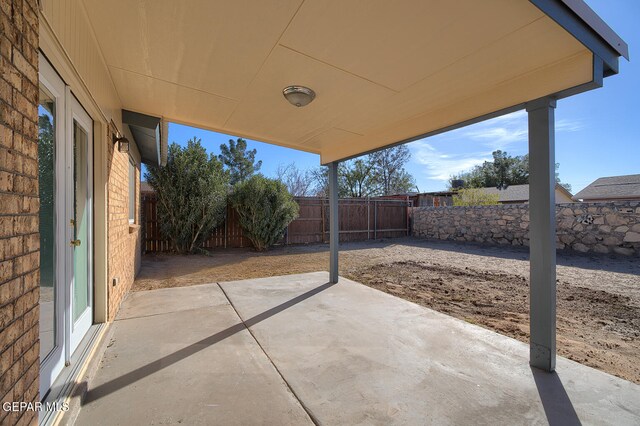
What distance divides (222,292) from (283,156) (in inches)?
741

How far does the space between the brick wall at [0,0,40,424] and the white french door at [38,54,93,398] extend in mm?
587

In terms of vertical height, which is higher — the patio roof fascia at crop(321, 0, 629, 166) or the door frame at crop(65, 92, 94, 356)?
the patio roof fascia at crop(321, 0, 629, 166)

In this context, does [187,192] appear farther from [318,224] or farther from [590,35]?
[590,35]

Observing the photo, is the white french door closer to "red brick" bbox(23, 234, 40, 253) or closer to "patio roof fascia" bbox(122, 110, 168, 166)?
"red brick" bbox(23, 234, 40, 253)

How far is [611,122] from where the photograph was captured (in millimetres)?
14203

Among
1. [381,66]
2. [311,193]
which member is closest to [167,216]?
[381,66]

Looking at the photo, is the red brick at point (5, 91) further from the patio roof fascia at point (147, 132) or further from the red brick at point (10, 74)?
the patio roof fascia at point (147, 132)

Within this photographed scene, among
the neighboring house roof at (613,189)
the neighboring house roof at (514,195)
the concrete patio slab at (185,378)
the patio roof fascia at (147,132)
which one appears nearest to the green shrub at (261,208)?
the patio roof fascia at (147,132)

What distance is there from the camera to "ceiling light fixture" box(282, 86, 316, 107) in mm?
2888

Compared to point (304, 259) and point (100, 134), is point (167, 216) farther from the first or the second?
point (100, 134)

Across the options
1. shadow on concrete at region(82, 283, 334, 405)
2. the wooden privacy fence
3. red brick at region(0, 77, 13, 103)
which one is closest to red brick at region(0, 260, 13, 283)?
red brick at region(0, 77, 13, 103)

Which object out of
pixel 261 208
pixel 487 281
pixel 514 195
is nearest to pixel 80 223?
pixel 487 281

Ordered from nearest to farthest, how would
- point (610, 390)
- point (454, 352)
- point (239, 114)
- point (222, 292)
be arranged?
point (610, 390), point (454, 352), point (239, 114), point (222, 292)

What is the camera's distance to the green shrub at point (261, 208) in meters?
9.71
